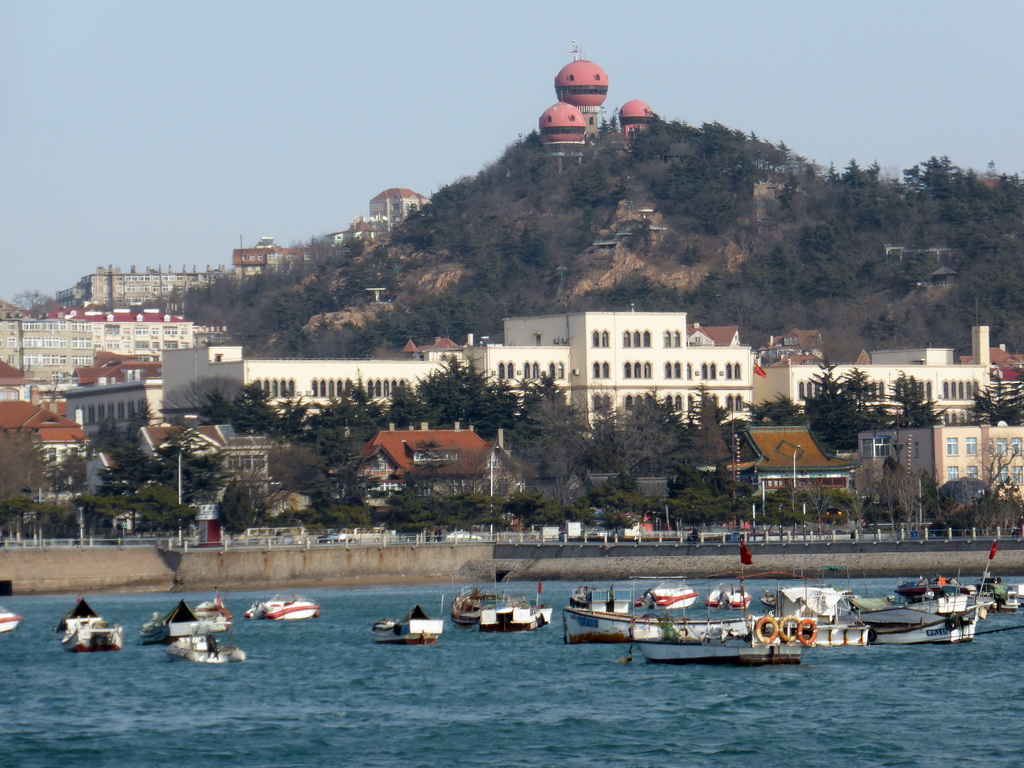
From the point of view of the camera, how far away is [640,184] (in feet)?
562

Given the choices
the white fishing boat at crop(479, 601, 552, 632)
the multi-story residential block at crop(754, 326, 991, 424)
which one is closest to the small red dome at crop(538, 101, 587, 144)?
the multi-story residential block at crop(754, 326, 991, 424)

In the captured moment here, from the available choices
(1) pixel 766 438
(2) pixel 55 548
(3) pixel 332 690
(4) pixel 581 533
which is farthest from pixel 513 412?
(3) pixel 332 690

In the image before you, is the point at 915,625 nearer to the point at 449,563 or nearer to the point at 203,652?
the point at 203,652

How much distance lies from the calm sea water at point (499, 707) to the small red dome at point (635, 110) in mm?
129694

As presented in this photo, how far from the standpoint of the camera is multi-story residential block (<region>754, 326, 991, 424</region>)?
370ft

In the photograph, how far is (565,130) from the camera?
18100cm

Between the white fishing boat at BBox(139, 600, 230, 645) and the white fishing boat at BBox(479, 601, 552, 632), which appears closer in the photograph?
the white fishing boat at BBox(139, 600, 230, 645)

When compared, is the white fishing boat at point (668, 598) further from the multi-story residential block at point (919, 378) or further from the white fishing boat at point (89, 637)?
the multi-story residential block at point (919, 378)

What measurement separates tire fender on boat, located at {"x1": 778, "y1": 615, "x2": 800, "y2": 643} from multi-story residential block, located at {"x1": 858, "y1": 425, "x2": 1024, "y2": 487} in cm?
4293

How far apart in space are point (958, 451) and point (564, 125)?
9366cm

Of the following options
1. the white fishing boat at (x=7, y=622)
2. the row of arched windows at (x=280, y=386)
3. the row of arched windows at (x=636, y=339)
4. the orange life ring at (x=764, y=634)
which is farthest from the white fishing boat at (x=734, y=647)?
the row of arched windows at (x=636, y=339)

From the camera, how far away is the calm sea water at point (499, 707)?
37000 millimetres

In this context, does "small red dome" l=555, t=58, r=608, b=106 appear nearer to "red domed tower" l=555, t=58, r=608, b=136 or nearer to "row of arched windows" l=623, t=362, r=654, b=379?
"red domed tower" l=555, t=58, r=608, b=136

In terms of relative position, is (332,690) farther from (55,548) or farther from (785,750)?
(55,548)
